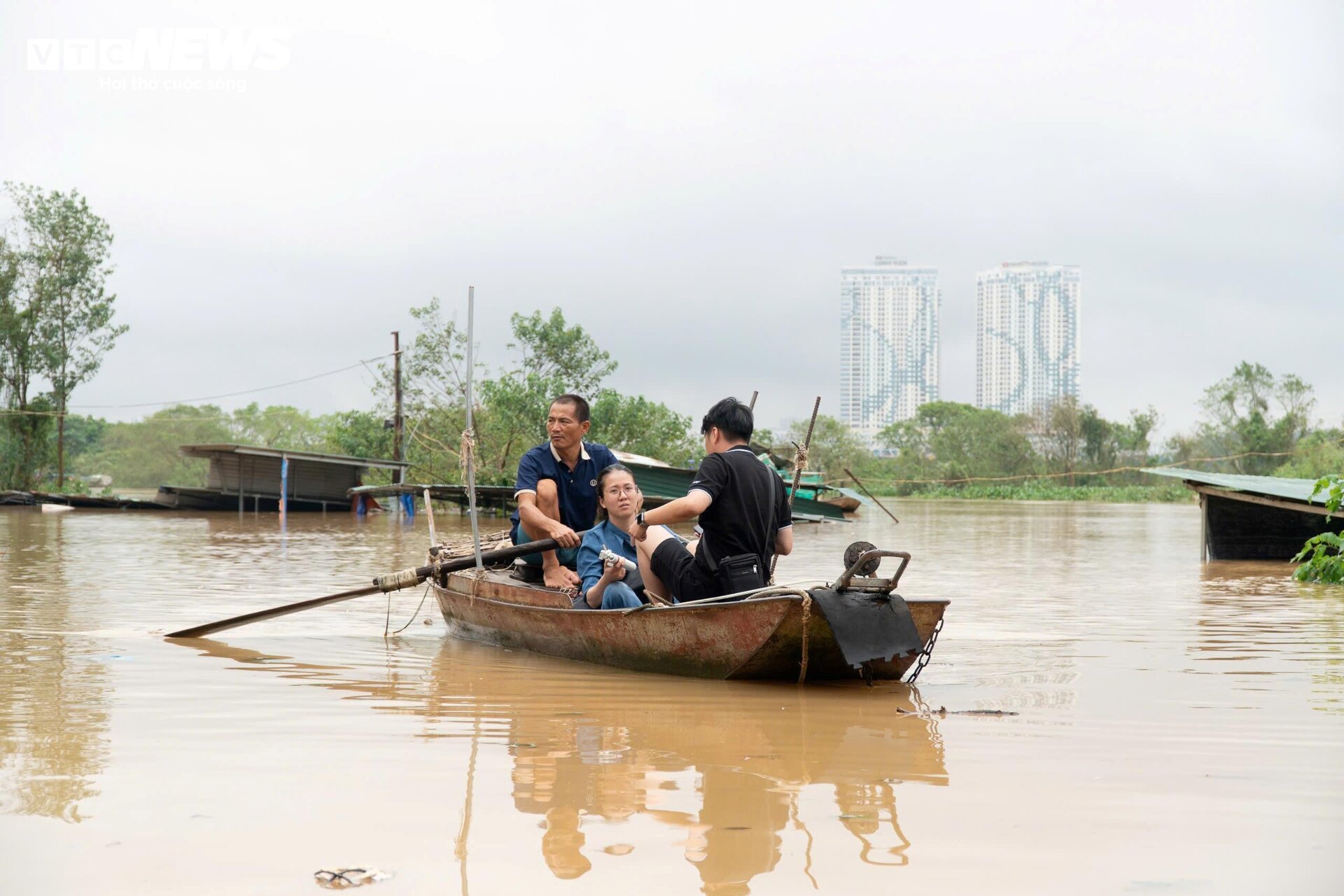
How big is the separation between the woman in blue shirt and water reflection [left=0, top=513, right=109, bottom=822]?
2464mm

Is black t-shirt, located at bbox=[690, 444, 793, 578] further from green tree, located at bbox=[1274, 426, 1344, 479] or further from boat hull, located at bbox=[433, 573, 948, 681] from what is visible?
green tree, located at bbox=[1274, 426, 1344, 479]

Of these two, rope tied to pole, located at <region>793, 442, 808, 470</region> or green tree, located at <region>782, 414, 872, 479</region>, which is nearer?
rope tied to pole, located at <region>793, 442, 808, 470</region>

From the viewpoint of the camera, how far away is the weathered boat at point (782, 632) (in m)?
5.55

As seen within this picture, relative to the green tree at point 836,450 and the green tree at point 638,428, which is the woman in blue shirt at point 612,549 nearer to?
the green tree at point 638,428

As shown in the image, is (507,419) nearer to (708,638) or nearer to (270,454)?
(270,454)

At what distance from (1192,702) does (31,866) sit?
4.72 meters

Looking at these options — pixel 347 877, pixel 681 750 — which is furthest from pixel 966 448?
pixel 347 877

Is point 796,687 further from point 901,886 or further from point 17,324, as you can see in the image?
point 17,324

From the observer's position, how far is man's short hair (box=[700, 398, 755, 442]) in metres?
5.69

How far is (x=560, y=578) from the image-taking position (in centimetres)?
711

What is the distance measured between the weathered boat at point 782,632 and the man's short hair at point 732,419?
759 millimetres

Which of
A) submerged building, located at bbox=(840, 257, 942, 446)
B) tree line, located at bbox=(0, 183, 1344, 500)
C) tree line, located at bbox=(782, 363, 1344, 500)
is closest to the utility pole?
tree line, located at bbox=(0, 183, 1344, 500)

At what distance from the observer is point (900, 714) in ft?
17.2

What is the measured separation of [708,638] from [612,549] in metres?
0.93
